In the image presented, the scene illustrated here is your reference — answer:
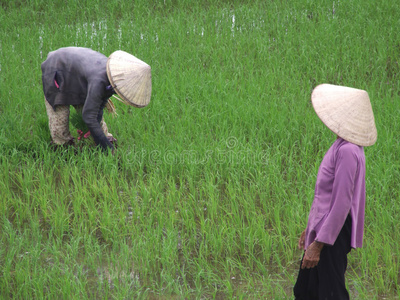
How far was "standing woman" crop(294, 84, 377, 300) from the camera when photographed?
210 cm

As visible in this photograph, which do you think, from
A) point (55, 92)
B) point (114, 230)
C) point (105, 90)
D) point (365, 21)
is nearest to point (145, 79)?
point (105, 90)

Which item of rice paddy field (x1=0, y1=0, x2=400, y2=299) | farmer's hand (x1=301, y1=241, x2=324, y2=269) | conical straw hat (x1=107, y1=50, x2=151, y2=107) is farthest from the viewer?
A: conical straw hat (x1=107, y1=50, x2=151, y2=107)

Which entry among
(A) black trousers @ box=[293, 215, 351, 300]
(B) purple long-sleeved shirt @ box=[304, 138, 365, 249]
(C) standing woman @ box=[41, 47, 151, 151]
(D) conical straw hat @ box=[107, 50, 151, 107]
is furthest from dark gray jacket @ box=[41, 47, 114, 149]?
(A) black trousers @ box=[293, 215, 351, 300]

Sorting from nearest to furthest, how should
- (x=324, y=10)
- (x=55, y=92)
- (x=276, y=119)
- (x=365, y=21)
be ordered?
(x=55, y=92)
(x=276, y=119)
(x=365, y=21)
(x=324, y=10)

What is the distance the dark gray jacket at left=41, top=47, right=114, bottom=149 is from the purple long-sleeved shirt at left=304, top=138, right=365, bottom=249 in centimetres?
192

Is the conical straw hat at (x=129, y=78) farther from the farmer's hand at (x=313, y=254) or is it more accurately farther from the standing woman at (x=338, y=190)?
the farmer's hand at (x=313, y=254)

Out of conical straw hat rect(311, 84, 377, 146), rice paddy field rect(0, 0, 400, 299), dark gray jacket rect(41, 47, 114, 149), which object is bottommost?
rice paddy field rect(0, 0, 400, 299)

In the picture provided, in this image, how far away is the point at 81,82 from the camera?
3619 mm

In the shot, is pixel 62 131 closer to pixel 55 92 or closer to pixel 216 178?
pixel 55 92

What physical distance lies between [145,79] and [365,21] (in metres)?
4.14

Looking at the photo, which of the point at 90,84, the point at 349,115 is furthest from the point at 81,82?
the point at 349,115

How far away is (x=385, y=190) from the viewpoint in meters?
3.46

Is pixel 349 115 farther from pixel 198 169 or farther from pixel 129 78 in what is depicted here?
pixel 198 169

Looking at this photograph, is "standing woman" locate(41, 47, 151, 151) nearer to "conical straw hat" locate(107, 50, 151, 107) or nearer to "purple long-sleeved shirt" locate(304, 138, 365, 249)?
"conical straw hat" locate(107, 50, 151, 107)
